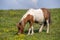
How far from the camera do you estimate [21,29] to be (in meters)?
19.0

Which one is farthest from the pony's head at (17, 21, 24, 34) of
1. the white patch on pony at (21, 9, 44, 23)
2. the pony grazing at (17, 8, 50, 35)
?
the white patch on pony at (21, 9, 44, 23)

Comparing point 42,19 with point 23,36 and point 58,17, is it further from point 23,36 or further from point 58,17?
point 58,17

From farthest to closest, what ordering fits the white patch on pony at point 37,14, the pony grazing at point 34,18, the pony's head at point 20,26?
the white patch on pony at point 37,14 → the pony grazing at point 34,18 → the pony's head at point 20,26

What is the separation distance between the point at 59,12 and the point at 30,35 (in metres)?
19.2

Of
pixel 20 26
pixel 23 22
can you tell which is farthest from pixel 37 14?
pixel 20 26

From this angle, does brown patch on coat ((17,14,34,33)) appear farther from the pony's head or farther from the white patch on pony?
the white patch on pony

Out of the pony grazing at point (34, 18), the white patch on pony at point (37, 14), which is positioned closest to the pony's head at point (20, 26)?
the pony grazing at point (34, 18)

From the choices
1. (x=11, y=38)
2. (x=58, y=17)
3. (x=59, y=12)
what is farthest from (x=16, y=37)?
(x=59, y=12)

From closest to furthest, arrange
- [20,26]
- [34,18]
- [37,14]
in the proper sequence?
[20,26] → [34,18] → [37,14]

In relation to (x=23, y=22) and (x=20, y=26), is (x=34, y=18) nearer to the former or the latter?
(x=23, y=22)

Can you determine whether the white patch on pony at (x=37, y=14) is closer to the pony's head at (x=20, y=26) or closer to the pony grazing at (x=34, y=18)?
the pony grazing at (x=34, y=18)

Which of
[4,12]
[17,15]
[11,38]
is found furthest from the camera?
[4,12]

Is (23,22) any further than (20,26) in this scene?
Yes

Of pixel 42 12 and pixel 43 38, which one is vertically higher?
pixel 42 12
